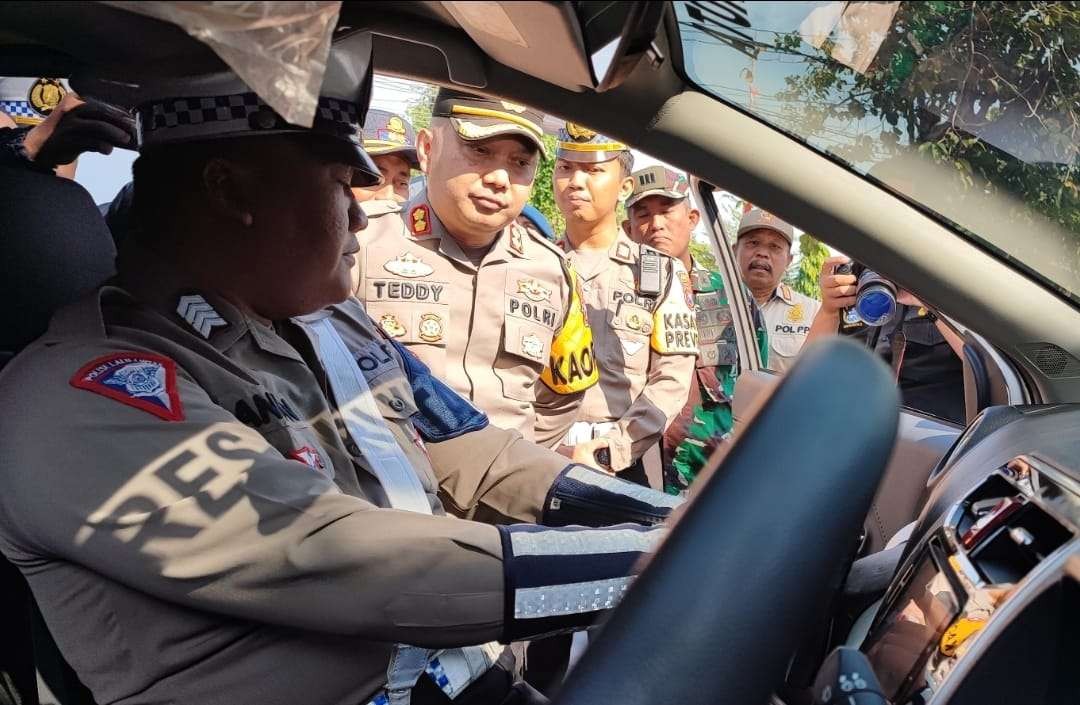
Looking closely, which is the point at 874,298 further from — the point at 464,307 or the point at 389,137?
the point at 389,137

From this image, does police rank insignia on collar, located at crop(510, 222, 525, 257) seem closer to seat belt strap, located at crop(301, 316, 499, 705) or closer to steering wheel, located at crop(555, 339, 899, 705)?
seat belt strap, located at crop(301, 316, 499, 705)

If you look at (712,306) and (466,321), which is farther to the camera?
(712,306)

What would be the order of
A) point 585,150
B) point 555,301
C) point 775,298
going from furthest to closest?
point 775,298
point 585,150
point 555,301

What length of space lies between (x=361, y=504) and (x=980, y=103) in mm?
955

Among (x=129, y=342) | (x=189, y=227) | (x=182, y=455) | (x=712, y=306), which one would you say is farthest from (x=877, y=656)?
(x=712, y=306)

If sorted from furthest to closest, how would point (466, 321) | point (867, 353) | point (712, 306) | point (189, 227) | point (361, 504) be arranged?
point (712, 306) < point (466, 321) < point (189, 227) < point (361, 504) < point (867, 353)

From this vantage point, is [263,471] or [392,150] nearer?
[263,471]

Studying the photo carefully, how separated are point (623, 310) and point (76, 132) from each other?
265 cm

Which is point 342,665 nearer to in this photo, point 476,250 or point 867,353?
point 867,353

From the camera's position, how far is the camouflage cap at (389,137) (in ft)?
16.0

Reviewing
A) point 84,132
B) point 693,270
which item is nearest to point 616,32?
point 84,132

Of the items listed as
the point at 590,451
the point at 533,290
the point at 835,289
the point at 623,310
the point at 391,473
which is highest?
the point at 835,289

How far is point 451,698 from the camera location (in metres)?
1.63

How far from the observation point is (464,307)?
3227 mm
